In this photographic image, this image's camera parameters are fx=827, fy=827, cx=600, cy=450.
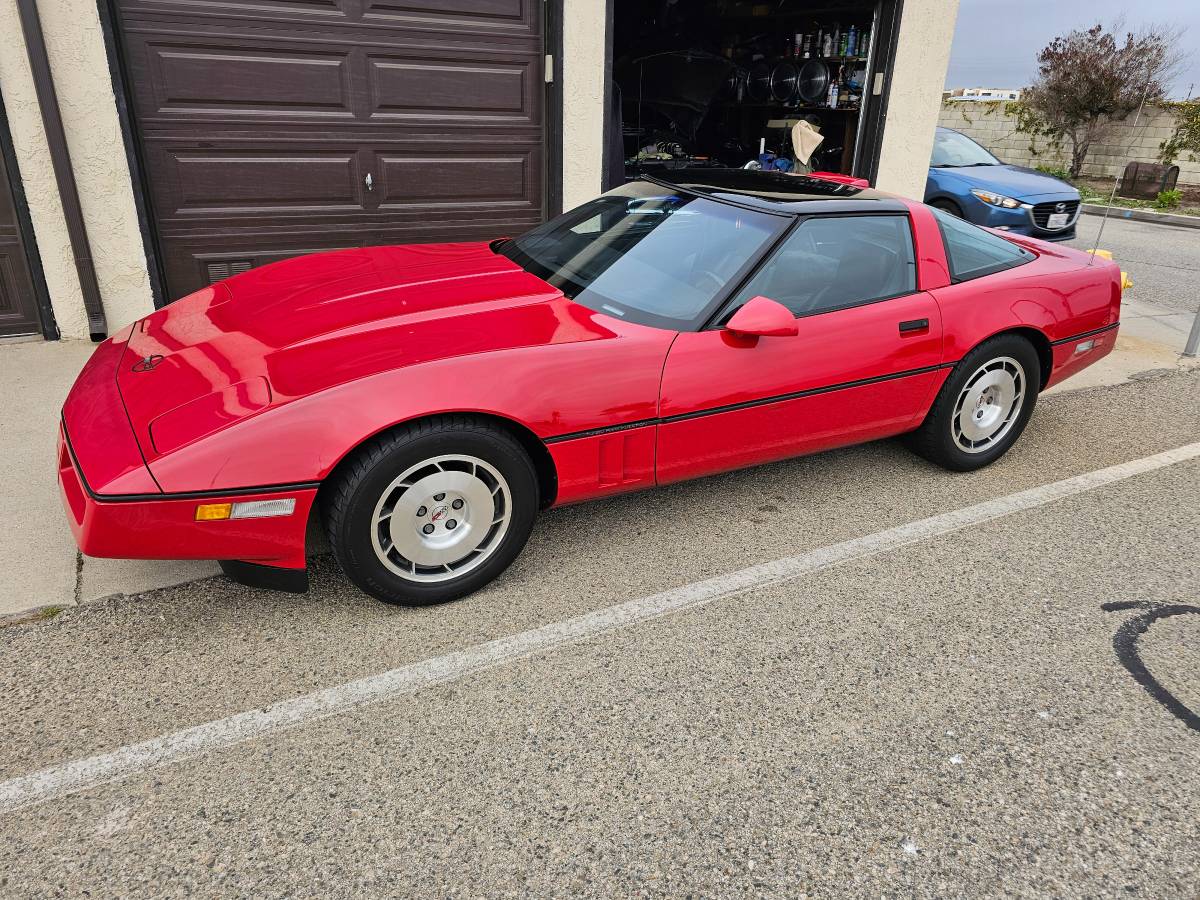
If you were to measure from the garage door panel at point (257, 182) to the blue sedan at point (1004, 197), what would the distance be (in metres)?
6.48

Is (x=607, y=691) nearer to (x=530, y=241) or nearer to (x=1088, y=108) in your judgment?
(x=530, y=241)

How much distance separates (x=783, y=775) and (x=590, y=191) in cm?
551

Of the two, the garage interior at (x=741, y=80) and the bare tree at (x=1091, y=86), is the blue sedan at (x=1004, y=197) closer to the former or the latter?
the garage interior at (x=741, y=80)

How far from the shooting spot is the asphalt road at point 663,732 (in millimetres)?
1969

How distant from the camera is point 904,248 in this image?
370 centimetres

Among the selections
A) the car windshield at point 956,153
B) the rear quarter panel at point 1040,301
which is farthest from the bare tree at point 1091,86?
the rear quarter panel at point 1040,301

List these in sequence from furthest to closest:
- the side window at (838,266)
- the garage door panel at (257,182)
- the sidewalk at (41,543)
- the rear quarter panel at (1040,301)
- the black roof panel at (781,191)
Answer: the garage door panel at (257,182) → the rear quarter panel at (1040,301) → the black roof panel at (781,191) → the side window at (838,266) → the sidewalk at (41,543)

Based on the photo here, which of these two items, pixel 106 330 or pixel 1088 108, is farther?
pixel 1088 108

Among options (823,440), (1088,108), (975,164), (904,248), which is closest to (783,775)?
(823,440)

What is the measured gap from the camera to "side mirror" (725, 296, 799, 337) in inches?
119

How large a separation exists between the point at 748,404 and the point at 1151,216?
15.6 meters

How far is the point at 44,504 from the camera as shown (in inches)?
136

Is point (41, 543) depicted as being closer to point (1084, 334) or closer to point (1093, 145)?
point (1084, 334)

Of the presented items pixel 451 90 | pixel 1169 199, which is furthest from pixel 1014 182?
pixel 1169 199
